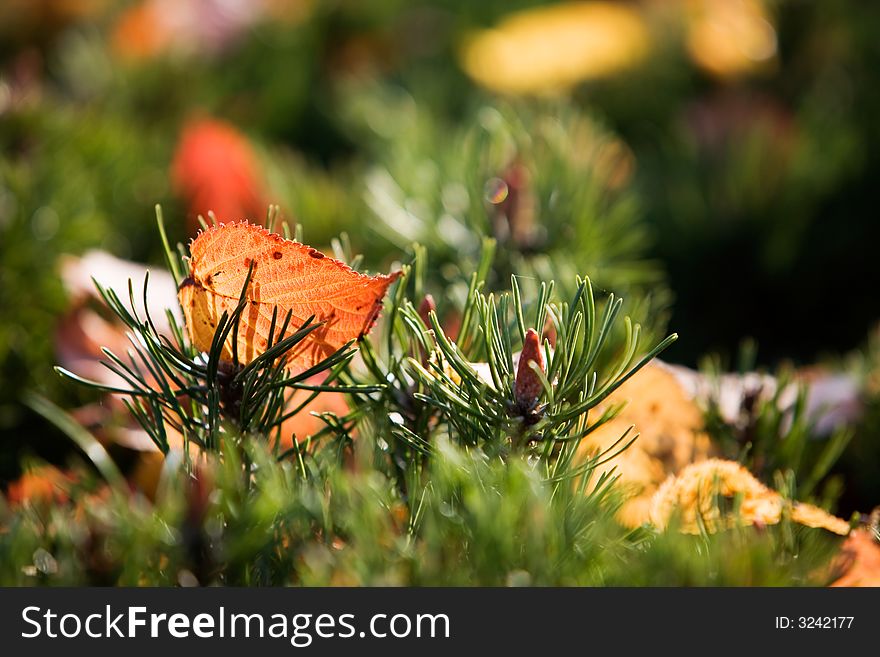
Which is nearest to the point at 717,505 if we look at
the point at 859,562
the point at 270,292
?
the point at 859,562

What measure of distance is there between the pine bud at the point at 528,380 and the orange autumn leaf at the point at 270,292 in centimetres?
6

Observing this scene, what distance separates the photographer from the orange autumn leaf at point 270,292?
328mm

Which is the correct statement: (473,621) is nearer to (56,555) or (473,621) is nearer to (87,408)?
(56,555)

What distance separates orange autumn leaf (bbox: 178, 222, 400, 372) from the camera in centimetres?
33

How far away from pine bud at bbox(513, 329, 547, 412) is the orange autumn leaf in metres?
0.06

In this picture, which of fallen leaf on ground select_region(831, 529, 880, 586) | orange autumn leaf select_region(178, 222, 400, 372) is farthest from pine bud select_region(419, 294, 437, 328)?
fallen leaf on ground select_region(831, 529, 880, 586)

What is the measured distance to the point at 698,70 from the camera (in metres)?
0.98

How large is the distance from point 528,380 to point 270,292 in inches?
4.0

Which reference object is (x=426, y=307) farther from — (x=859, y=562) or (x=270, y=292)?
(x=859, y=562)

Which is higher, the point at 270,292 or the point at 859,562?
the point at 270,292

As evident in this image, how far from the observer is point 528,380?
33 centimetres

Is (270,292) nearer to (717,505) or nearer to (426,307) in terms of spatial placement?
(426,307)

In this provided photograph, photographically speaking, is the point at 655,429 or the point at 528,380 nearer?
the point at 528,380

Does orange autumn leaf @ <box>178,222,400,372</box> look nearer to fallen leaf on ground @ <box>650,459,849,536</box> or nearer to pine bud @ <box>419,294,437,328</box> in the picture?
pine bud @ <box>419,294,437,328</box>
